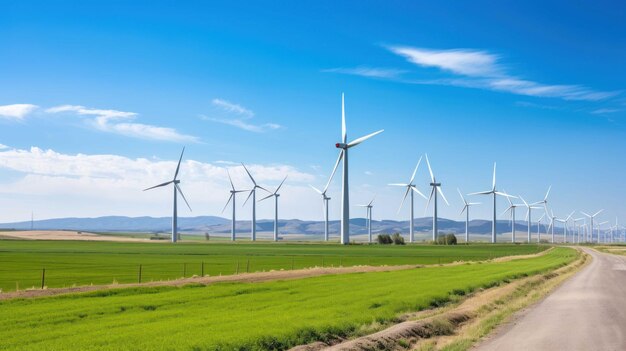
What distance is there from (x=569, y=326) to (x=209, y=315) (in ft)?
52.4

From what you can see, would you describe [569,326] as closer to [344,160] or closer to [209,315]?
[209,315]

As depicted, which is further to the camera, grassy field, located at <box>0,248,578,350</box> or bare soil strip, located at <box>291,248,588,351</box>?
bare soil strip, located at <box>291,248,588,351</box>

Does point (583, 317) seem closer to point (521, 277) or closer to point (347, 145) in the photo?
point (521, 277)

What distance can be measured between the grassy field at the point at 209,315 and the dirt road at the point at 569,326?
237 inches

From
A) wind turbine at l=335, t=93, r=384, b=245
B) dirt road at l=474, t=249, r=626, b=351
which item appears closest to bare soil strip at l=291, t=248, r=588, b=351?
dirt road at l=474, t=249, r=626, b=351

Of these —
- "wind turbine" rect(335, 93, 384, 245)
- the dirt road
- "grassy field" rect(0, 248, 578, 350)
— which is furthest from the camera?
"wind turbine" rect(335, 93, 384, 245)

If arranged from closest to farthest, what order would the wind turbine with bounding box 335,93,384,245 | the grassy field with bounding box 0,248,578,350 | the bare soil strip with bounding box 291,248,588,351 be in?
the grassy field with bounding box 0,248,578,350, the bare soil strip with bounding box 291,248,588,351, the wind turbine with bounding box 335,93,384,245

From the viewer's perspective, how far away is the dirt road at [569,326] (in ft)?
77.2

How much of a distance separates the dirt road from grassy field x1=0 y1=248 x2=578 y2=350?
19.8ft

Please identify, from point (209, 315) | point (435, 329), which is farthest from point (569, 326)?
point (209, 315)

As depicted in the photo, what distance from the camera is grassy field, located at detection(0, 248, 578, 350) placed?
76.6ft

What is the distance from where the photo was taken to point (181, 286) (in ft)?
156

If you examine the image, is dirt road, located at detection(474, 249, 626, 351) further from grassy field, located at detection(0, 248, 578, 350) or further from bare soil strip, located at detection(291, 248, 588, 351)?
grassy field, located at detection(0, 248, 578, 350)

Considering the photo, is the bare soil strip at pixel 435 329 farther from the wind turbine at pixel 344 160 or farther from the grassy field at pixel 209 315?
the wind turbine at pixel 344 160
